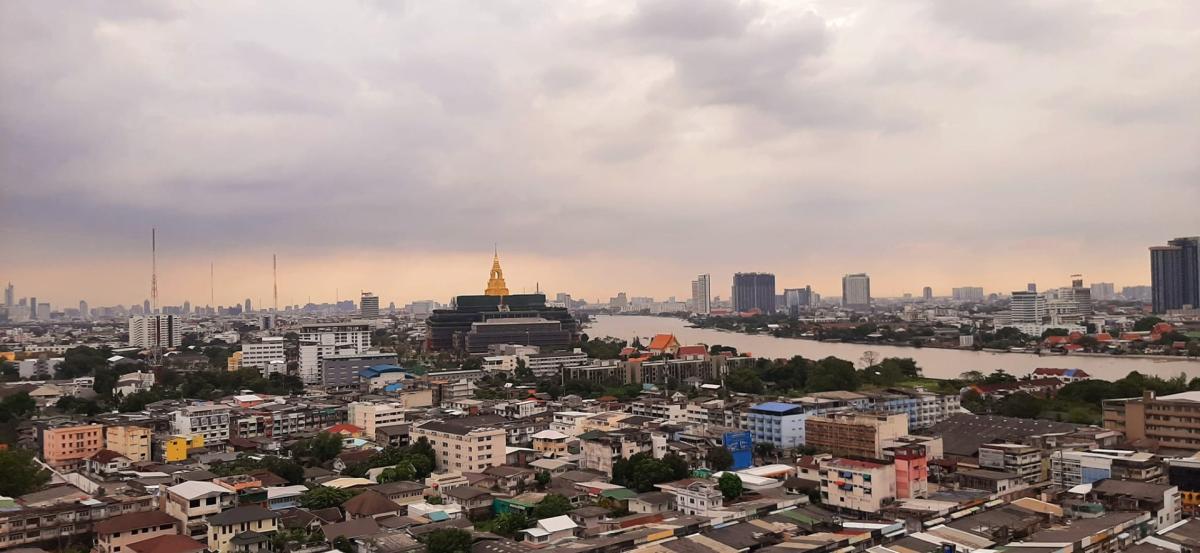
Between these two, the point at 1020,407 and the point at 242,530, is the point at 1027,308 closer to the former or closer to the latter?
the point at 1020,407

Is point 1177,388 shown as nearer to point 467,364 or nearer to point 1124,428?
point 1124,428

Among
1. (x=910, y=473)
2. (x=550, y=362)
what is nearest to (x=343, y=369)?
(x=550, y=362)

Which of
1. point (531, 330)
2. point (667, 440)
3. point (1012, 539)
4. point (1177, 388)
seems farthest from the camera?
point (531, 330)

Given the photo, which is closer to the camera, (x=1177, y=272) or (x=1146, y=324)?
(x=1146, y=324)

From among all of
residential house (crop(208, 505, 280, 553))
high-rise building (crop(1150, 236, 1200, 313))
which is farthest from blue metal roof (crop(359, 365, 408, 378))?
high-rise building (crop(1150, 236, 1200, 313))

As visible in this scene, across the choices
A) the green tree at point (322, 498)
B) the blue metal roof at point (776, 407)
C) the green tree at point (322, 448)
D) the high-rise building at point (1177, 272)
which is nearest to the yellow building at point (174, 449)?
the green tree at point (322, 448)

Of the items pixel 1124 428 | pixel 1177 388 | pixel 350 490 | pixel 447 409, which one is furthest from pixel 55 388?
pixel 1177 388
